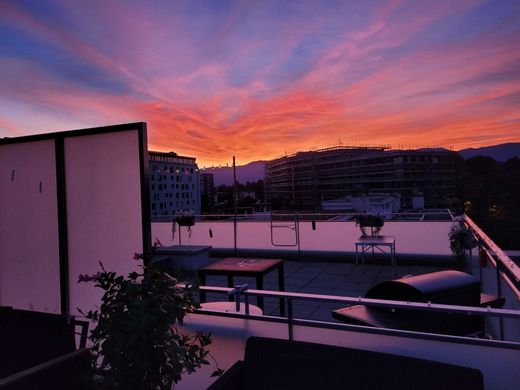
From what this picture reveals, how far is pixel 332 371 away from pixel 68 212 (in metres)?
2.76

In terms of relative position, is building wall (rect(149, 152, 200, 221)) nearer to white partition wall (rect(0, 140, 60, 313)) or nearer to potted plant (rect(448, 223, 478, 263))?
potted plant (rect(448, 223, 478, 263))

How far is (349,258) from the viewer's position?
730 centimetres

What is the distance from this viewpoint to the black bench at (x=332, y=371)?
57.3 inches

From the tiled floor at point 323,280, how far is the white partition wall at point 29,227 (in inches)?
89.3

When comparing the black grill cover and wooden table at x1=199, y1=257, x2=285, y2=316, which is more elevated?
the black grill cover

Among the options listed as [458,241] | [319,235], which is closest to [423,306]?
[458,241]

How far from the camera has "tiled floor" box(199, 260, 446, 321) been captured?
470cm

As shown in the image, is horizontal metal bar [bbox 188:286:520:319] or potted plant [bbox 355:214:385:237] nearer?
horizontal metal bar [bbox 188:286:520:319]

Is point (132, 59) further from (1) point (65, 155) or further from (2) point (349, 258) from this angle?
(2) point (349, 258)

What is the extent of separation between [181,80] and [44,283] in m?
4.72

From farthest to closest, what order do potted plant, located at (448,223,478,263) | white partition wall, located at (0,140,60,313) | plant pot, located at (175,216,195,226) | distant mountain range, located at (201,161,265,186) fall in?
distant mountain range, located at (201,161,265,186) → plant pot, located at (175,216,195,226) → potted plant, located at (448,223,478,263) → white partition wall, located at (0,140,60,313)

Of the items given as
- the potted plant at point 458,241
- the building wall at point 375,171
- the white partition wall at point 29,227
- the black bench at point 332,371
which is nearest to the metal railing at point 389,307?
the black bench at point 332,371

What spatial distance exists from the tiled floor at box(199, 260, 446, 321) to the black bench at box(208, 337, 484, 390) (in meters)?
2.60

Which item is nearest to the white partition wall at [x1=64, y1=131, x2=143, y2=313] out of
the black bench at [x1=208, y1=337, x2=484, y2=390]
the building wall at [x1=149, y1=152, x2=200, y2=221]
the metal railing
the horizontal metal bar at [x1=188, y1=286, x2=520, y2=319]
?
the metal railing
